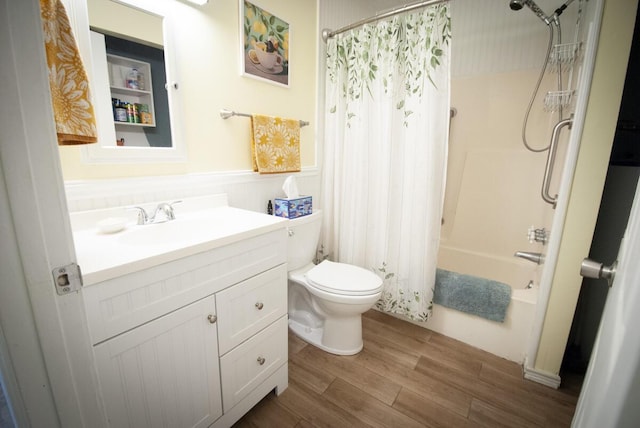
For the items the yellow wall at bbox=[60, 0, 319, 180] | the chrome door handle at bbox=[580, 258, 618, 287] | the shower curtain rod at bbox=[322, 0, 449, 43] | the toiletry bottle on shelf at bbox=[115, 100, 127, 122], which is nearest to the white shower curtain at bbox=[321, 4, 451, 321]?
the shower curtain rod at bbox=[322, 0, 449, 43]

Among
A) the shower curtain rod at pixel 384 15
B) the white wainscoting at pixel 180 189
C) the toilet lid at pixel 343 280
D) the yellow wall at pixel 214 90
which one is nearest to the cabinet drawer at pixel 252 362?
the toilet lid at pixel 343 280

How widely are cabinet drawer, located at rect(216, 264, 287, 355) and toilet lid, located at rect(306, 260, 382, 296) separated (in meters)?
0.32

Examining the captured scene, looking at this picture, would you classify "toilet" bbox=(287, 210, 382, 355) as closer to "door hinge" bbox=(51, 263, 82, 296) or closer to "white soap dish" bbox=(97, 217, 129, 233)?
"white soap dish" bbox=(97, 217, 129, 233)

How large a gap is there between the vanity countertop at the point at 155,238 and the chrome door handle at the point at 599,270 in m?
0.97

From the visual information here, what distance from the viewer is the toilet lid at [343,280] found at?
149 cm

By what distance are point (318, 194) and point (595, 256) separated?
168 cm

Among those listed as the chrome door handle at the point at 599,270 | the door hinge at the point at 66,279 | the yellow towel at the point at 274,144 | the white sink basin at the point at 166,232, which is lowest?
the white sink basin at the point at 166,232

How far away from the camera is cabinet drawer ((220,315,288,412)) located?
3.53 feet

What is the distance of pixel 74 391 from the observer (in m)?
0.50

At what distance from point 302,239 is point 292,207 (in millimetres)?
207

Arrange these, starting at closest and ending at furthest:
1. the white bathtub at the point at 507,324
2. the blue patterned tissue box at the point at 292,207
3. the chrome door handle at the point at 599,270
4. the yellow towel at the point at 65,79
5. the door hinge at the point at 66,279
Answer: the door hinge at the point at 66,279, the chrome door handle at the point at 599,270, the yellow towel at the point at 65,79, the white bathtub at the point at 507,324, the blue patterned tissue box at the point at 292,207

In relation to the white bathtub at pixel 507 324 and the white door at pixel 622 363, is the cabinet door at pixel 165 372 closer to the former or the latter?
the white door at pixel 622 363

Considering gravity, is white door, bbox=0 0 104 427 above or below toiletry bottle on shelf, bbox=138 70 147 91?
below

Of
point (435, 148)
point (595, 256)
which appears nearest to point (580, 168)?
point (595, 256)
